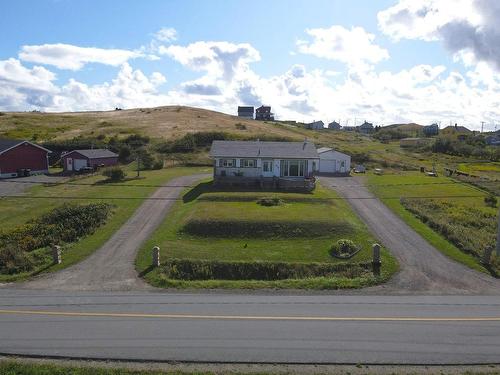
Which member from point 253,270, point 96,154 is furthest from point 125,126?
point 253,270

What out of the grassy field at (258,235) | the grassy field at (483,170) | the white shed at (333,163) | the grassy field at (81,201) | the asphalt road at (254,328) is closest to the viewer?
the asphalt road at (254,328)

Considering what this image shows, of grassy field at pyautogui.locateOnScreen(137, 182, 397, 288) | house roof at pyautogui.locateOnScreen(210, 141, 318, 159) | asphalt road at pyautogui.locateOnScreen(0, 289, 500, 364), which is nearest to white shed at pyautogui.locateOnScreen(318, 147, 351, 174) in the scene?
house roof at pyautogui.locateOnScreen(210, 141, 318, 159)

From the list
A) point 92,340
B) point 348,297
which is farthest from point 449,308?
point 92,340

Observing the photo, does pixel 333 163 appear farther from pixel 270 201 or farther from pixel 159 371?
pixel 159 371

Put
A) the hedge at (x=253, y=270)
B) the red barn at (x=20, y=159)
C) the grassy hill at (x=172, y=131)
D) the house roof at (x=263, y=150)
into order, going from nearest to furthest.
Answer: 1. the hedge at (x=253, y=270)
2. the house roof at (x=263, y=150)
3. the red barn at (x=20, y=159)
4. the grassy hill at (x=172, y=131)

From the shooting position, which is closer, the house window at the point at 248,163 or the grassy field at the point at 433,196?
the grassy field at the point at 433,196

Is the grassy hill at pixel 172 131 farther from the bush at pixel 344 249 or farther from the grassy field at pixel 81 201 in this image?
the bush at pixel 344 249

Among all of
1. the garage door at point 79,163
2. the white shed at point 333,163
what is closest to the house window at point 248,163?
the white shed at point 333,163

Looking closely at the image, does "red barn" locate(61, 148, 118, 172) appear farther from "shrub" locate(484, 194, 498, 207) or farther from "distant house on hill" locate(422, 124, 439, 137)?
"distant house on hill" locate(422, 124, 439, 137)
